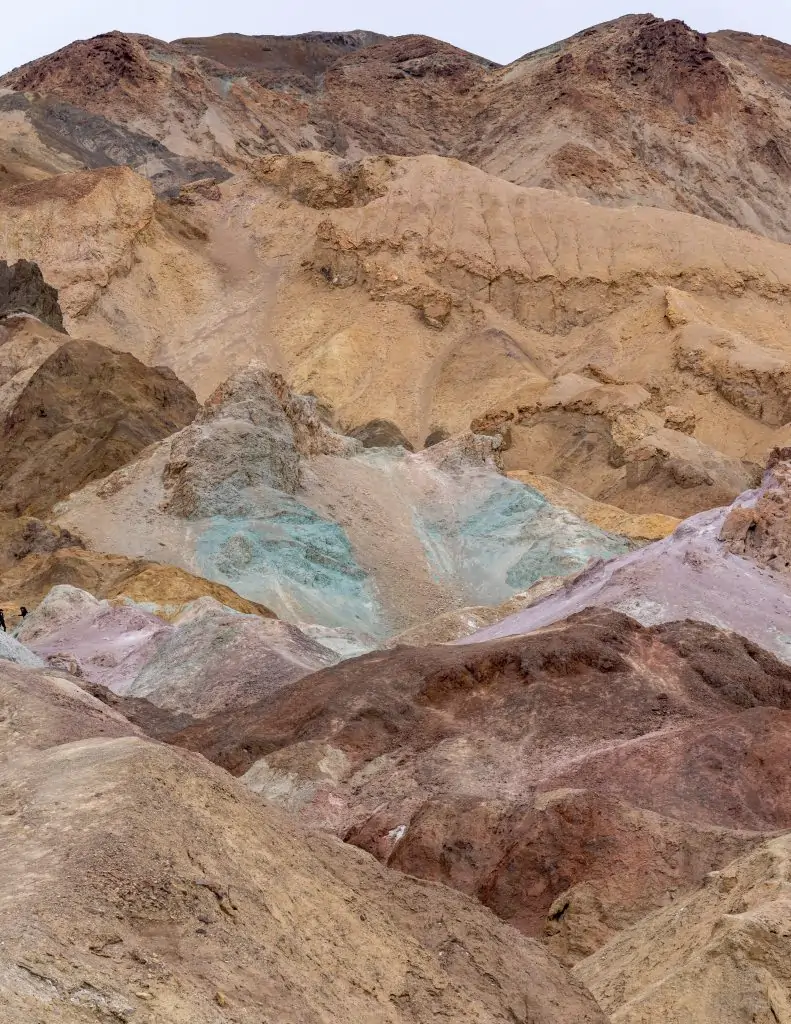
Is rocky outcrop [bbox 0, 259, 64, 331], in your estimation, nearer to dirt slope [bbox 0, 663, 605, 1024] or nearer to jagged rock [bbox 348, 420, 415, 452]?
jagged rock [bbox 348, 420, 415, 452]

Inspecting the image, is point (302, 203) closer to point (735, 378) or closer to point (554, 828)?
point (735, 378)

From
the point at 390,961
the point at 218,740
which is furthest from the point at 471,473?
the point at 390,961

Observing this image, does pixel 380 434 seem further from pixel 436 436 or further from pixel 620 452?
pixel 620 452

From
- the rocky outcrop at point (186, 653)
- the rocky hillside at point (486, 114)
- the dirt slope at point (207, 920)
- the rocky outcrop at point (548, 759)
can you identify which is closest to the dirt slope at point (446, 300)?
the rocky hillside at point (486, 114)

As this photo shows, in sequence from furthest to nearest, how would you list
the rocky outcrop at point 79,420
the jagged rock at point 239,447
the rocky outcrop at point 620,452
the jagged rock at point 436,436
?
the jagged rock at point 436,436, the rocky outcrop at point 620,452, the rocky outcrop at point 79,420, the jagged rock at point 239,447

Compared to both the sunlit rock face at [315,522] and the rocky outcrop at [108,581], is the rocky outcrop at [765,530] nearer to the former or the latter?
the rocky outcrop at [108,581]
